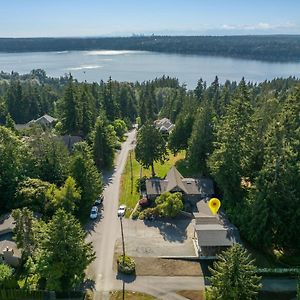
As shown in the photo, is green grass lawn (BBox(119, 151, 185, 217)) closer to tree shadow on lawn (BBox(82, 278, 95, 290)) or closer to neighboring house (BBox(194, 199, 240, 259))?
neighboring house (BBox(194, 199, 240, 259))

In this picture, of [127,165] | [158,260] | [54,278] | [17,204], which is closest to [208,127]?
[127,165]

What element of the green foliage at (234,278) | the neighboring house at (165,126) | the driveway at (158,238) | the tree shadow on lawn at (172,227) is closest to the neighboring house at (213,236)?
the driveway at (158,238)

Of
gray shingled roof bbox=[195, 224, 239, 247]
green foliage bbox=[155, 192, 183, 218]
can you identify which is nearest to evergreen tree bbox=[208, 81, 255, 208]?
green foliage bbox=[155, 192, 183, 218]

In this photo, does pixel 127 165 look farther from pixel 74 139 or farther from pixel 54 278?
pixel 54 278

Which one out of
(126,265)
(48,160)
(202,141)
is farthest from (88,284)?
(202,141)

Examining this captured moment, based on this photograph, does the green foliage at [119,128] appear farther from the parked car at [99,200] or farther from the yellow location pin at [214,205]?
the yellow location pin at [214,205]
